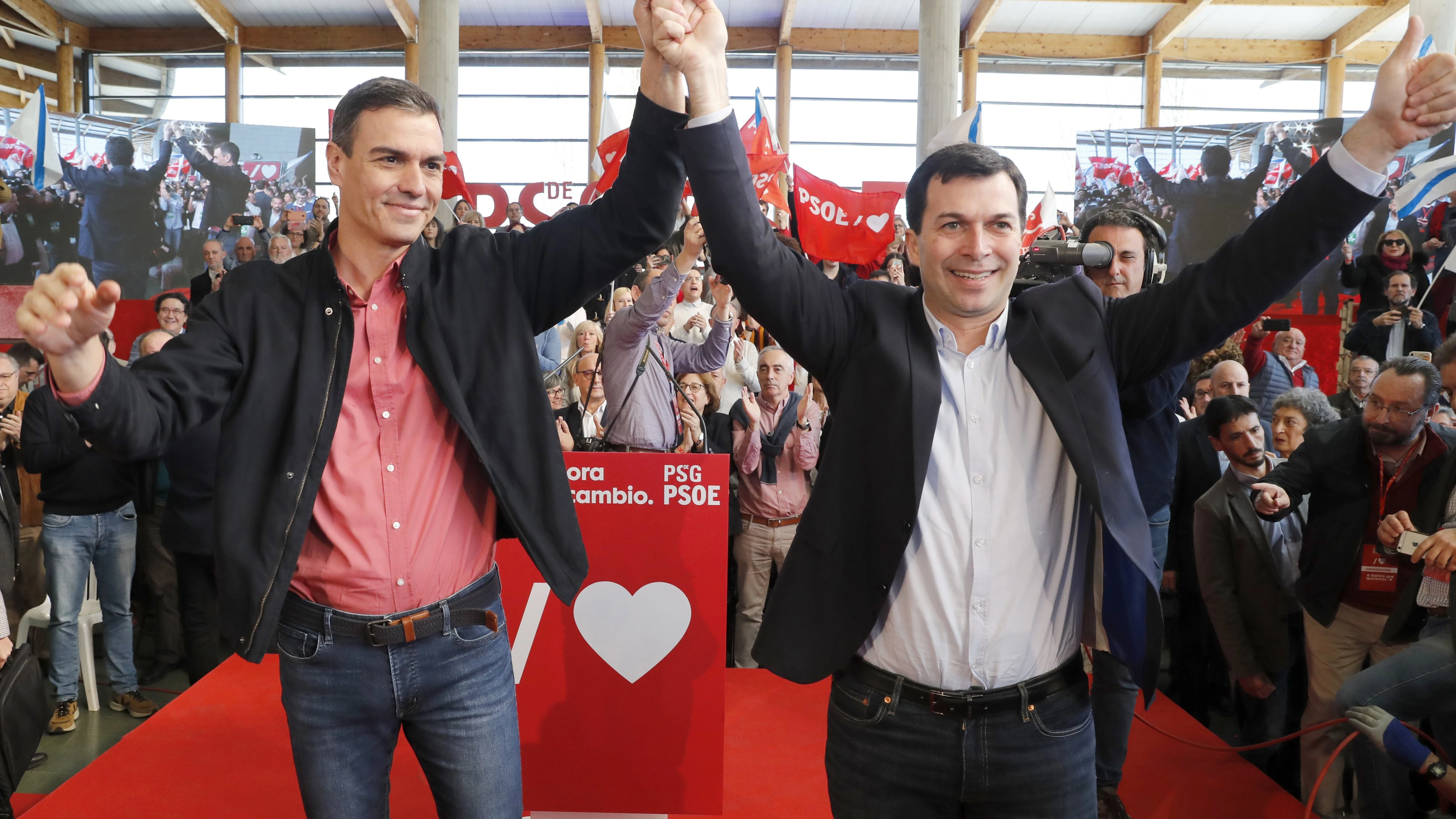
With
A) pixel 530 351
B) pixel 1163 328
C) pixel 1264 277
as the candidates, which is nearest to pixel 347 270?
pixel 530 351

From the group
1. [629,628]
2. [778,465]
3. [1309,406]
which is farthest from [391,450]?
[1309,406]

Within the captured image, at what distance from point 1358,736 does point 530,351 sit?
2.71 metres

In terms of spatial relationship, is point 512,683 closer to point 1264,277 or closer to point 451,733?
point 451,733

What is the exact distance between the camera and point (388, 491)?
4.95 feet

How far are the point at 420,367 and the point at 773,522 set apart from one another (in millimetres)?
3334

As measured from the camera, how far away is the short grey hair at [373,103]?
4.98 ft

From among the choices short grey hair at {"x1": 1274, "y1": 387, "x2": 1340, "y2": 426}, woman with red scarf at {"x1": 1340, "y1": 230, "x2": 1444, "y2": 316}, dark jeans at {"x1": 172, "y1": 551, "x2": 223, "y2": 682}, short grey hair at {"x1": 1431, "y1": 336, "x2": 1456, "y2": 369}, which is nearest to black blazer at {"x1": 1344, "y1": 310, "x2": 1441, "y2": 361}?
woman with red scarf at {"x1": 1340, "y1": 230, "x2": 1444, "y2": 316}

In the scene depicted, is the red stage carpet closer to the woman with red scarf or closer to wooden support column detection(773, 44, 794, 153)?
the woman with red scarf

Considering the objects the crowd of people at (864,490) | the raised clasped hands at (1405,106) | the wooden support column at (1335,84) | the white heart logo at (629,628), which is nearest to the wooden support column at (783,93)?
the wooden support column at (1335,84)

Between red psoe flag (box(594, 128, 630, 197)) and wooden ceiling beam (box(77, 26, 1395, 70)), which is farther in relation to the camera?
wooden ceiling beam (box(77, 26, 1395, 70))

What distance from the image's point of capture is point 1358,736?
9.46ft

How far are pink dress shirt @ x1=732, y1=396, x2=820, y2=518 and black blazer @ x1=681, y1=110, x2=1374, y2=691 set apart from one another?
3.21 meters

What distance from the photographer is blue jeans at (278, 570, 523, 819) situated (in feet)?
4.90

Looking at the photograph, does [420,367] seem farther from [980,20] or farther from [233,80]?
[233,80]
